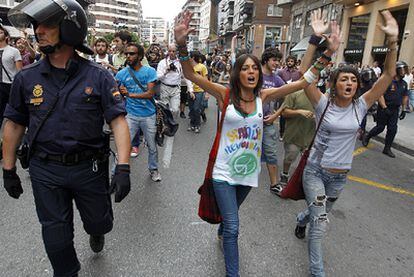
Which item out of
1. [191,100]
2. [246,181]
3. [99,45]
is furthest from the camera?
[191,100]

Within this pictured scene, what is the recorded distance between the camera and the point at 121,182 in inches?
83.1

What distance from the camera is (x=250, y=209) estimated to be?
3.94m

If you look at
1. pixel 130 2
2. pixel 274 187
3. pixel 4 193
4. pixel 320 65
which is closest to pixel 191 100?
pixel 274 187

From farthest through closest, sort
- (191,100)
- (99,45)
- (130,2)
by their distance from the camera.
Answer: (130,2) → (191,100) → (99,45)

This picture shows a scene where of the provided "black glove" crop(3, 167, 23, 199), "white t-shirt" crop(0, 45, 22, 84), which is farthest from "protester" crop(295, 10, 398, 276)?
"white t-shirt" crop(0, 45, 22, 84)

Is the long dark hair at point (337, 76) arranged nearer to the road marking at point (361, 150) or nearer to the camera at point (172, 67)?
the road marking at point (361, 150)

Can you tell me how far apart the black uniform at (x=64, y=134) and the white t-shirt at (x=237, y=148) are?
821 millimetres

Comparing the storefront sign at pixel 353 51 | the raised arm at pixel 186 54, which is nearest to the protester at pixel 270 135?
the raised arm at pixel 186 54

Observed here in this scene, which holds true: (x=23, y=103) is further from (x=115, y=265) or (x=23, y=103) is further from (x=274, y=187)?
(x=274, y=187)

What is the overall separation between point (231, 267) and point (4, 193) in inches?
123

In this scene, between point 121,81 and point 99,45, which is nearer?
point 121,81

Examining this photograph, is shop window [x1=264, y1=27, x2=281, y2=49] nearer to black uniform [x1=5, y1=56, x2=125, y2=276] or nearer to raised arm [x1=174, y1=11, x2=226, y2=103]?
raised arm [x1=174, y1=11, x2=226, y2=103]

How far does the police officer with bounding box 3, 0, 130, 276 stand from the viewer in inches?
79.3

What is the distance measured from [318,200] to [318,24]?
5.15ft
